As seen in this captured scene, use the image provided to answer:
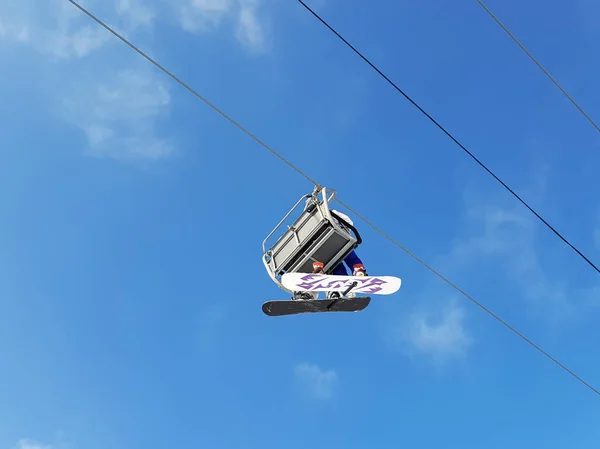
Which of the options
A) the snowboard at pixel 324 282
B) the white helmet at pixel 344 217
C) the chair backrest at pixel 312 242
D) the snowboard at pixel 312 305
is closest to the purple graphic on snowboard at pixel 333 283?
the snowboard at pixel 324 282

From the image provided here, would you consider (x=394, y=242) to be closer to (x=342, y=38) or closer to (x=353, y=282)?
(x=353, y=282)

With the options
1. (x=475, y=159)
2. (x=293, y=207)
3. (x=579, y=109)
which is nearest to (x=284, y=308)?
(x=293, y=207)

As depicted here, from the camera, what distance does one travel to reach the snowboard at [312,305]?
9289mm

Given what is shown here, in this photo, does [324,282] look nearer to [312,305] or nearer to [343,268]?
[312,305]

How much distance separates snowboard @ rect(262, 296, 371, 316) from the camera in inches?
366

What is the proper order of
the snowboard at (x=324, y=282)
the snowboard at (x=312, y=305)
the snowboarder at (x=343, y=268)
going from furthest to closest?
1. the snowboarder at (x=343, y=268)
2. the snowboard at (x=312, y=305)
3. the snowboard at (x=324, y=282)

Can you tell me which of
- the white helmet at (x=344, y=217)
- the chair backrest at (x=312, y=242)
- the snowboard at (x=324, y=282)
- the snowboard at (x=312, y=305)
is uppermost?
the white helmet at (x=344, y=217)

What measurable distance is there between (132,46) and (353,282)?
4.65 metres

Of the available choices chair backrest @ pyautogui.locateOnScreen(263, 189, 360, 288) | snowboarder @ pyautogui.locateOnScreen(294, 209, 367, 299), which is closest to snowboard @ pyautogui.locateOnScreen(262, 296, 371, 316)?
snowboarder @ pyautogui.locateOnScreen(294, 209, 367, 299)

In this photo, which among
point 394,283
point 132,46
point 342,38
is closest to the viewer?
point 132,46

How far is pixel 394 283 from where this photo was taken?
9625 millimetres

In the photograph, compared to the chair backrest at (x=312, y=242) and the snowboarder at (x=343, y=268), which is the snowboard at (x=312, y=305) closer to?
the snowboarder at (x=343, y=268)

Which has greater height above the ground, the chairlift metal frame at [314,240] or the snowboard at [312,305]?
the chairlift metal frame at [314,240]

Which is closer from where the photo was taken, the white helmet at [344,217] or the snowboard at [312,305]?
the snowboard at [312,305]
